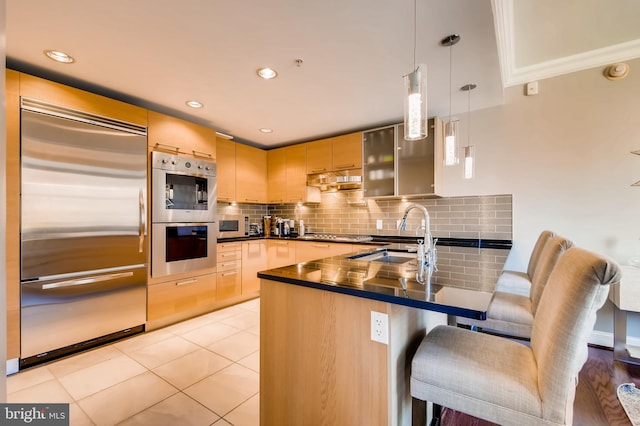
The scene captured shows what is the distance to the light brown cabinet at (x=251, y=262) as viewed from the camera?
152 inches

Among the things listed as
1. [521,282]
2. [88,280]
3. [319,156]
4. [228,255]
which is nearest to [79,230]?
[88,280]

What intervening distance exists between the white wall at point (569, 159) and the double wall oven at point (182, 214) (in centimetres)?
321

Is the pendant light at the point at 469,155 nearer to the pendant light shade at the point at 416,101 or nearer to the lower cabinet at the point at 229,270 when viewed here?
the pendant light shade at the point at 416,101

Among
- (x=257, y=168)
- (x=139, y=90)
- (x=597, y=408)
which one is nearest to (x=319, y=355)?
(x=597, y=408)

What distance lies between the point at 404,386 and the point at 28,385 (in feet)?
8.52

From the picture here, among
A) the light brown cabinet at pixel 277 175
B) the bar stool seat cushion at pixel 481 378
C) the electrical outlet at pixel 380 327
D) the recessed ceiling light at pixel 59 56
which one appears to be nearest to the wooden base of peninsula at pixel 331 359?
the electrical outlet at pixel 380 327

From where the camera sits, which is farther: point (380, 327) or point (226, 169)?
point (226, 169)

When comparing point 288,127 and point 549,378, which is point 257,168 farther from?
point 549,378

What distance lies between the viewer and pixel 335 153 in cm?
393

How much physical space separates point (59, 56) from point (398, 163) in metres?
3.35

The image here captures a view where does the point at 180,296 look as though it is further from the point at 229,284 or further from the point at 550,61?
the point at 550,61

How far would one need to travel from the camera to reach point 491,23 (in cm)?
169

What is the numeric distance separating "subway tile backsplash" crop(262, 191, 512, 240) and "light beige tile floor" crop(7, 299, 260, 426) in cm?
215

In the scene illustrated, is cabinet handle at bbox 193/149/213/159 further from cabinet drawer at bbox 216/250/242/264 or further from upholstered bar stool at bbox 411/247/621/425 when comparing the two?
upholstered bar stool at bbox 411/247/621/425
